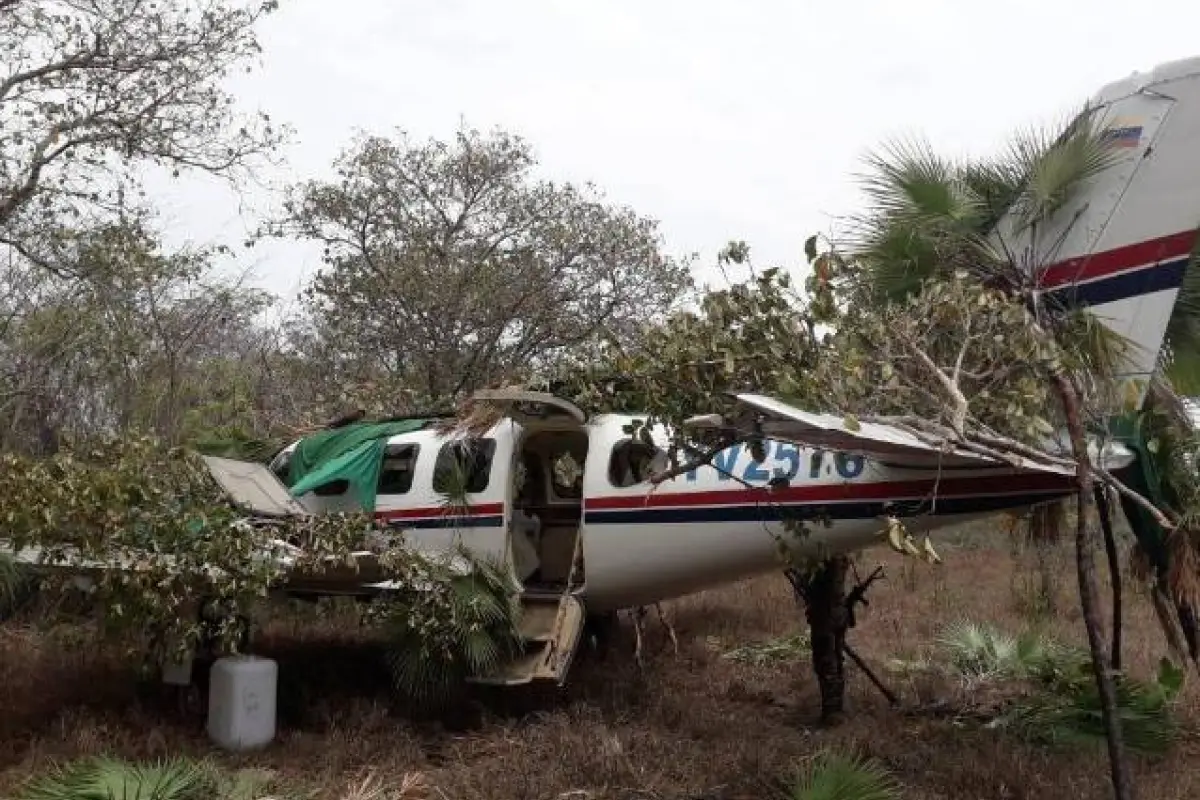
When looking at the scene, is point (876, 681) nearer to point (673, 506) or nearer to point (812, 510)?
point (812, 510)

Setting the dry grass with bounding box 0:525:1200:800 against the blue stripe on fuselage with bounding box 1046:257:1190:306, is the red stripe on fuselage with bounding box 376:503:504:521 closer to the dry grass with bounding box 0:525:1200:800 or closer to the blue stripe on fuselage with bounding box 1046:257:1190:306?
the dry grass with bounding box 0:525:1200:800

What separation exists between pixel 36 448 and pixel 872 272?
12207mm

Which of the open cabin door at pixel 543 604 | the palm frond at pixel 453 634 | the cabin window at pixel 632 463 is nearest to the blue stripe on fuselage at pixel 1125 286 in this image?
the cabin window at pixel 632 463

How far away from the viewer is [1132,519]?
845 cm

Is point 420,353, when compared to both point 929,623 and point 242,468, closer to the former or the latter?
point 242,468

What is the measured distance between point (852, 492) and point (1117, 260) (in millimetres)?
2788

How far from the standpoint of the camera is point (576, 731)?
956 cm

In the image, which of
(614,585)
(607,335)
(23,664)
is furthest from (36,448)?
(607,335)

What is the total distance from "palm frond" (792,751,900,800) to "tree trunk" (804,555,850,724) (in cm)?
309

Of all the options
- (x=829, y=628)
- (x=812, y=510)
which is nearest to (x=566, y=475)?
(x=829, y=628)

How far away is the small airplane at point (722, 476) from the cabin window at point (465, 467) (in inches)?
0.6

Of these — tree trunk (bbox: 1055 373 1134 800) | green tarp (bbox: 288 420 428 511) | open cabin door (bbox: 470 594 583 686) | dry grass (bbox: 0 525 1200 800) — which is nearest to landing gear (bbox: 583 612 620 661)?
dry grass (bbox: 0 525 1200 800)

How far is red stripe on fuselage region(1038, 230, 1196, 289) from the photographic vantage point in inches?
300

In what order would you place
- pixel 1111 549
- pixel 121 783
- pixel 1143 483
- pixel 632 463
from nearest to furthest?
1. pixel 121 783
2. pixel 1143 483
3. pixel 1111 549
4. pixel 632 463
